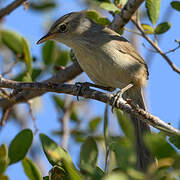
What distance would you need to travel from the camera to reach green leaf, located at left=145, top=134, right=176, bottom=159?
1466mm

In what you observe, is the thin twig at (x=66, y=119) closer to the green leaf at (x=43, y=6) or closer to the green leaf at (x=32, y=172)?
the green leaf at (x=43, y=6)

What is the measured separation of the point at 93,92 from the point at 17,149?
41.8 inches

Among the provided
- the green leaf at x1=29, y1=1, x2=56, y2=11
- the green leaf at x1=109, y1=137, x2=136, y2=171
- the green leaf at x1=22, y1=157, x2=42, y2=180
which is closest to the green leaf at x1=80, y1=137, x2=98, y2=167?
the green leaf at x1=109, y1=137, x2=136, y2=171

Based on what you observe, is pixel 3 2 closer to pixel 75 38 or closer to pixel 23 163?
pixel 75 38

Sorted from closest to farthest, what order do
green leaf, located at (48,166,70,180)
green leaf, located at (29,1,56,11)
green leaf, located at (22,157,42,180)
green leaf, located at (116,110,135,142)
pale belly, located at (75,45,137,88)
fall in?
green leaf, located at (116,110,135,142), green leaf, located at (48,166,70,180), green leaf, located at (22,157,42,180), pale belly, located at (75,45,137,88), green leaf, located at (29,1,56,11)

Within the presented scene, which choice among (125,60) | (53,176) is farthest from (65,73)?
(53,176)

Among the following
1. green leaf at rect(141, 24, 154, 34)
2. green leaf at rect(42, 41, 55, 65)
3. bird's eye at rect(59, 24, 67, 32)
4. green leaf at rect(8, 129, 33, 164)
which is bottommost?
green leaf at rect(42, 41, 55, 65)

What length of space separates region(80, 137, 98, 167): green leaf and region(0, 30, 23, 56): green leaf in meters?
2.64

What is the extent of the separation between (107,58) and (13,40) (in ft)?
3.97

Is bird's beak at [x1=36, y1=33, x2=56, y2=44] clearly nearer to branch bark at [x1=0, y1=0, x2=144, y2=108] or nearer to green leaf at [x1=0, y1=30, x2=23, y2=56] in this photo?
green leaf at [x1=0, y1=30, x2=23, y2=56]

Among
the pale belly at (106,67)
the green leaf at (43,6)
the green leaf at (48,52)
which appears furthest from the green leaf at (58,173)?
the green leaf at (43,6)

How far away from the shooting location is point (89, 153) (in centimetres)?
188

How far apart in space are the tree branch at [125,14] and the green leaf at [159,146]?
99.7 inches

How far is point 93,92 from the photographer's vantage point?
3377 millimetres
